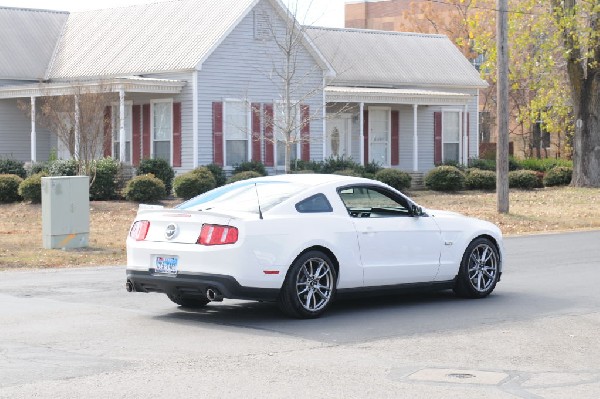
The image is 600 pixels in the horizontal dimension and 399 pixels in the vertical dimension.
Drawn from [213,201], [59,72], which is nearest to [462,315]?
[213,201]

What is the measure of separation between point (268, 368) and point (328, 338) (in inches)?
62.1

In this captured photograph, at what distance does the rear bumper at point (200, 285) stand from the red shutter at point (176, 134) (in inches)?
959

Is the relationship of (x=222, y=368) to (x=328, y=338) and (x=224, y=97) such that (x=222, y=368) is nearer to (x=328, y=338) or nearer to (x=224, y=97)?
(x=328, y=338)

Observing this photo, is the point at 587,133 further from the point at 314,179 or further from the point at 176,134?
the point at 314,179

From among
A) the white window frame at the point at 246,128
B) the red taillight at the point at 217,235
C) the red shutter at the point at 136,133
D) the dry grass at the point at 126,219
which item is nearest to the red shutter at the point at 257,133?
the white window frame at the point at 246,128

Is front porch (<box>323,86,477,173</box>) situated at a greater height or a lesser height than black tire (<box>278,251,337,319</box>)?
greater

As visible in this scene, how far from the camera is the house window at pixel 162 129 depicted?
36281 mm

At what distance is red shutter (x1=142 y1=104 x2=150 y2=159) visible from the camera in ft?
122

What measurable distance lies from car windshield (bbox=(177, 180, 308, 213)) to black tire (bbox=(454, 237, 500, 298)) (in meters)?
2.40

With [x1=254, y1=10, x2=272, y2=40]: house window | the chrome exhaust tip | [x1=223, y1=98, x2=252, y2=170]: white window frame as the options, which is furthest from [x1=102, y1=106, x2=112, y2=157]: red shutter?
the chrome exhaust tip

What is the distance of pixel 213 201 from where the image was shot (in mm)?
12133

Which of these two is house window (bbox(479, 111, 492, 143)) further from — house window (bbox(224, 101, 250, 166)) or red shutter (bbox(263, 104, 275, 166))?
house window (bbox(224, 101, 250, 166))

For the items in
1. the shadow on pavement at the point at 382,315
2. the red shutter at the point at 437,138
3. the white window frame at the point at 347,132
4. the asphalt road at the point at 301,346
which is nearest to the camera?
the asphalt road at the point at 301,346

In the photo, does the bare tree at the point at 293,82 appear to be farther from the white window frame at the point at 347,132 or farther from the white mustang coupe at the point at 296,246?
the white mustang coupe at the point at 296,246
